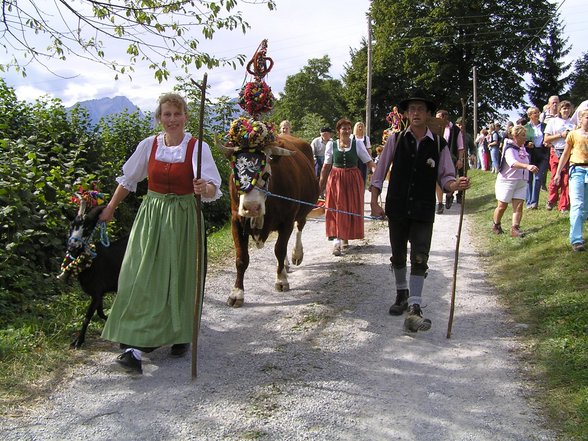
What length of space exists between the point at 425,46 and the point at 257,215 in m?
35.4

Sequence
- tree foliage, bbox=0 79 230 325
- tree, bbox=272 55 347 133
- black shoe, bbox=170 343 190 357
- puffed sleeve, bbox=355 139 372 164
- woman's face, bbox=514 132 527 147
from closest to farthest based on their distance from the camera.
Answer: black shoe, bbox=170 343 190 357, tree foliage, bbox=0 79 230 325, puffed sleeve, bbox=355 139 372 164, woman's face, bbox=514 132 527 147, tree, bbox=272 55 347 133

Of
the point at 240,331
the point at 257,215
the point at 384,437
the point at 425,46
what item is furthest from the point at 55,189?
the point at 425,46

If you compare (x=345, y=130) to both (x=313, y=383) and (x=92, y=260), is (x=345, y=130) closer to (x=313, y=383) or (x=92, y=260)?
(x=92, y=260)

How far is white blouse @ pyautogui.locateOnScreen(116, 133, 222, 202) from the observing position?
4.13 m

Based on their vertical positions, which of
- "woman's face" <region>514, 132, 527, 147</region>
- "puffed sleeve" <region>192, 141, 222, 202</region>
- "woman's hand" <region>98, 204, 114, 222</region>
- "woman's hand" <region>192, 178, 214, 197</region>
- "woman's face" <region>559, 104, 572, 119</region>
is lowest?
"woman's hand" <region>98, 204, 114, 222</region>

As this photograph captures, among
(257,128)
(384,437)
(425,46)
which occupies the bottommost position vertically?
(384,437)

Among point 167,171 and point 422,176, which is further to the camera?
point 422,176

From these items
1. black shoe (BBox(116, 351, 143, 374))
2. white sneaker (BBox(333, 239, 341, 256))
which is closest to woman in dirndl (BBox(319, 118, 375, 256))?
white sneaker (BBox(333, 239, 341, 256))

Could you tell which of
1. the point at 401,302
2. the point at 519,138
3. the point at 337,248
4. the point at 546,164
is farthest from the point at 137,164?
the point at 546,164

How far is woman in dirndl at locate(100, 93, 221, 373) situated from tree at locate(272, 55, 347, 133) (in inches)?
2171

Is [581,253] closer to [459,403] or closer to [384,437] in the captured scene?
[459,403]

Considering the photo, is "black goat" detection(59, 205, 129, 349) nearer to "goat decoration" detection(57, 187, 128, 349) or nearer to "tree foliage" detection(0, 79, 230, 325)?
"goat decoration" detection(57, 187, 128, 349)

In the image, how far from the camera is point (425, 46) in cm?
3781

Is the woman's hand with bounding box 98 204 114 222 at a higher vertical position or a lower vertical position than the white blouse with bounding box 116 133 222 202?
lower
